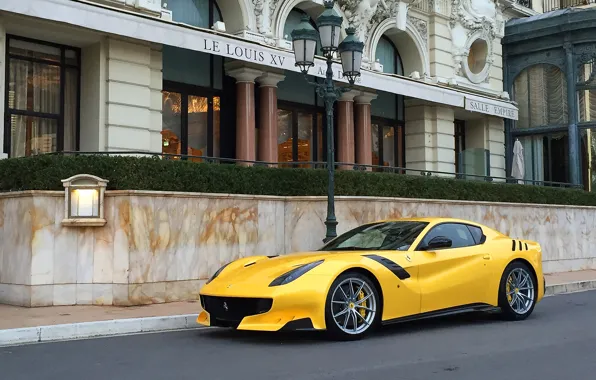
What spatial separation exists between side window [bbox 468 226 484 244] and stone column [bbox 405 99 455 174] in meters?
14.4

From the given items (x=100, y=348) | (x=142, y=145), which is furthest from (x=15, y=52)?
(x=100, y=348)

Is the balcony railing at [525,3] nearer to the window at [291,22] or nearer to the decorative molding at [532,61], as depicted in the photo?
the decorative molding at [532,61]

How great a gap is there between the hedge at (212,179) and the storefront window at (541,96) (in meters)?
10.1

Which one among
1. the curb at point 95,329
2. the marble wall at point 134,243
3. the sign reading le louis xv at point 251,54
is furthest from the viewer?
the sign reading le louis xv at point 251,54

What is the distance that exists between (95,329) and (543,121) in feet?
70.9

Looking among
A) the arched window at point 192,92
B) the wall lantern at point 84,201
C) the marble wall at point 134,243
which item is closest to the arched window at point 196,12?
the arched window at point 192,92

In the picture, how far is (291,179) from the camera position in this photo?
14.2 metres

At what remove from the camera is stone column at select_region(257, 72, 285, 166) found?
758 inches

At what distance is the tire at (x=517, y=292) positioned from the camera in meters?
9.61

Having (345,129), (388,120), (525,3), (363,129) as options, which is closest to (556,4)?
(525,3)

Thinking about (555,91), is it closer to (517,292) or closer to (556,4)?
(556,4)

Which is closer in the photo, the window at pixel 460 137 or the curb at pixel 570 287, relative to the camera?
the curb at pixel 570 287

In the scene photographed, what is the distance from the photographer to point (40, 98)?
51.5ft

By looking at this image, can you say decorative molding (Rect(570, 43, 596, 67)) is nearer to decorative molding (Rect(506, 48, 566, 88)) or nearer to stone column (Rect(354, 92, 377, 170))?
decorative molding (Rect(506, 48, 566, 88))
